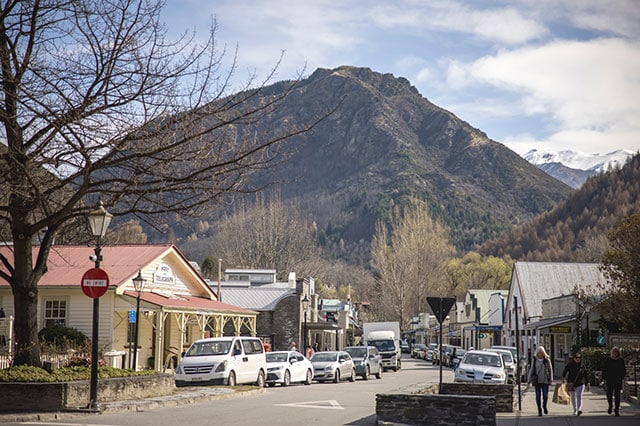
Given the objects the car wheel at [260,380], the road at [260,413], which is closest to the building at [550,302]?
the car wheel at [260,380]

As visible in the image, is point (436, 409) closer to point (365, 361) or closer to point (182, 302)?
point (182, 302)

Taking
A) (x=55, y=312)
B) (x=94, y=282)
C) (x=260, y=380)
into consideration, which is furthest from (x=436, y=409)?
(x=55, y=312)

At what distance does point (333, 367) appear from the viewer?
118 feet

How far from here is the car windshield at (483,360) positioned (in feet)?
108

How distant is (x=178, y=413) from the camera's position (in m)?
18.4

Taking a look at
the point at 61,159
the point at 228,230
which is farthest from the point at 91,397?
the point at 228,230

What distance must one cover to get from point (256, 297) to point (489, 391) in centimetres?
3832

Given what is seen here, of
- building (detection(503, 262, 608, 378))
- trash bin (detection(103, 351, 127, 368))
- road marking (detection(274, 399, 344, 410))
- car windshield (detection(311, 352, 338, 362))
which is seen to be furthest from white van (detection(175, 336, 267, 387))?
building (detection(503, 262, 608, 378))

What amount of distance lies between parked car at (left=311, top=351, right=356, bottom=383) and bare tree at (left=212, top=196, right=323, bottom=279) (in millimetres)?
52811

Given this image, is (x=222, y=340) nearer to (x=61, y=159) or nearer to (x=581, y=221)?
(x=61, y=159)

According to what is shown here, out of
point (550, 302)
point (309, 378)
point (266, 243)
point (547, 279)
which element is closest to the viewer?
point (309, 378)

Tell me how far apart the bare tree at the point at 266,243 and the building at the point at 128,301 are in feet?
160

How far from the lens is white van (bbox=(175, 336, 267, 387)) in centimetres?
2783

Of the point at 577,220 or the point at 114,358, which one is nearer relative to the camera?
the point at 114,358
